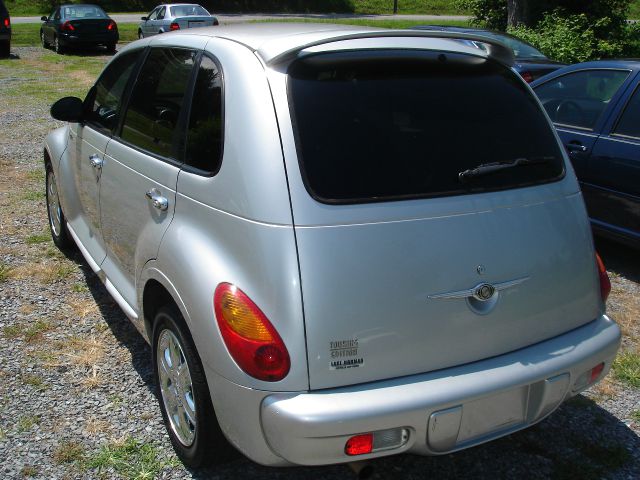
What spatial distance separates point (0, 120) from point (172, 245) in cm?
980

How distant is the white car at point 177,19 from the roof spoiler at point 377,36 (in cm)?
1877

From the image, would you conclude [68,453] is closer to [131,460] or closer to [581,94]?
[131,460]

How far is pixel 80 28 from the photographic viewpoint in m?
20.8

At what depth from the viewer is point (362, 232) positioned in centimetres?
243

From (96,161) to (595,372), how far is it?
2736 mm

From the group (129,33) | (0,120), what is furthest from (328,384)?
(129,33)

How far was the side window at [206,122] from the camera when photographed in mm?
2754

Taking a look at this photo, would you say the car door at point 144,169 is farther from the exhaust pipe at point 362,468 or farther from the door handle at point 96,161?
the exhaust pipe at point 362,468

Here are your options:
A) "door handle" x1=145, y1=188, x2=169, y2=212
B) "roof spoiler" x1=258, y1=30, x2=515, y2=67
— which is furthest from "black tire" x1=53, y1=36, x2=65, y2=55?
"roof spoiler" x1=258, y1=30, x2=515, y2=67

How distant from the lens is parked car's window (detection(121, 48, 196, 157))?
3.16 m

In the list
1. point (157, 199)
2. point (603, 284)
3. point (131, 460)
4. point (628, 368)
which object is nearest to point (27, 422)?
point (131, 460)

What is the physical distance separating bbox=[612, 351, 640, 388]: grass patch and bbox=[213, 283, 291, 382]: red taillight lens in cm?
236

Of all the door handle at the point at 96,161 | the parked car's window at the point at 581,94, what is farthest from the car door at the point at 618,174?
the door handle at the point at 96,161

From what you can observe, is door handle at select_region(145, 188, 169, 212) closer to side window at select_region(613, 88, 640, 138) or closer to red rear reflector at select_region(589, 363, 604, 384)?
red rear reflector at select_region(589, 363, 604, 384)
